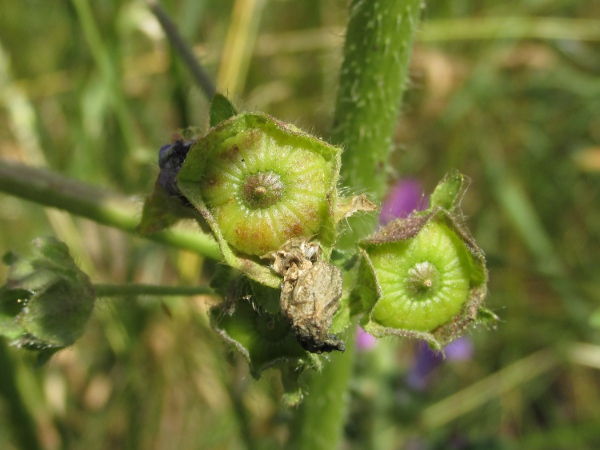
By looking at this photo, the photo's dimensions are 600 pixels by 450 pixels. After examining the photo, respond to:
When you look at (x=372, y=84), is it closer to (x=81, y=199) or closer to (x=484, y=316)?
(x=484, y=316)

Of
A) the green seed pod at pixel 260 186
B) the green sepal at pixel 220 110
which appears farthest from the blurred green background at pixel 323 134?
the green seed pod at pixel 260 186

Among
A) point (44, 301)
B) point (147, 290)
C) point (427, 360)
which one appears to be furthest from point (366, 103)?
point (427, 360)

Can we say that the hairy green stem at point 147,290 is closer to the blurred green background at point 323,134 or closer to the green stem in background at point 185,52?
the green stem in background at point 185,52

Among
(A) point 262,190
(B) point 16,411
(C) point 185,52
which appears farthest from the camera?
(B) point 16,411

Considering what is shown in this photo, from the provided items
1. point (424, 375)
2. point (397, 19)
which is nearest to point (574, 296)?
point (424, 375)

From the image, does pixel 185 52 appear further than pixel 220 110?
Yes

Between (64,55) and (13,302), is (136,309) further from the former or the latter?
(64,55)

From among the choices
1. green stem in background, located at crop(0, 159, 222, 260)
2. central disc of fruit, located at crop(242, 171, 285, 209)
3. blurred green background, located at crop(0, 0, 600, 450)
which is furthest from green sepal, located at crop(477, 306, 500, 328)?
blurred green background, located at crop(0, 0, 600, 450)
